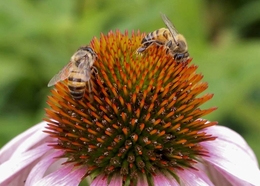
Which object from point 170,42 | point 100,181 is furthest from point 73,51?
point 100,181

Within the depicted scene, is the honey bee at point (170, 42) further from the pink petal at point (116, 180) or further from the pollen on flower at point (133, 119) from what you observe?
the pink petal at point (116, 180)

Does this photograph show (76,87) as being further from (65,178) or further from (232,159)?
(232,159)

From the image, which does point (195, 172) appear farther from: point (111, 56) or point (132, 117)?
point (111, 56)

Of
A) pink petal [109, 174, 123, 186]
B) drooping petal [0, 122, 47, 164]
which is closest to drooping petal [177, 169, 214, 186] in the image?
pink petal [109, 174, 123, 186]

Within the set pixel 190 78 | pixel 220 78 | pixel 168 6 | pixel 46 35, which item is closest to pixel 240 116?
pixel 220 78

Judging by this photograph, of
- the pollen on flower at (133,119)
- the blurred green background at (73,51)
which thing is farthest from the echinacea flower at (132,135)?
the blurred green background at (73,51)

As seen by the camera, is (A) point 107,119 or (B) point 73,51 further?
(B) point 73,51

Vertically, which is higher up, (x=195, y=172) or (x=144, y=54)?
(x=144, y=54)
